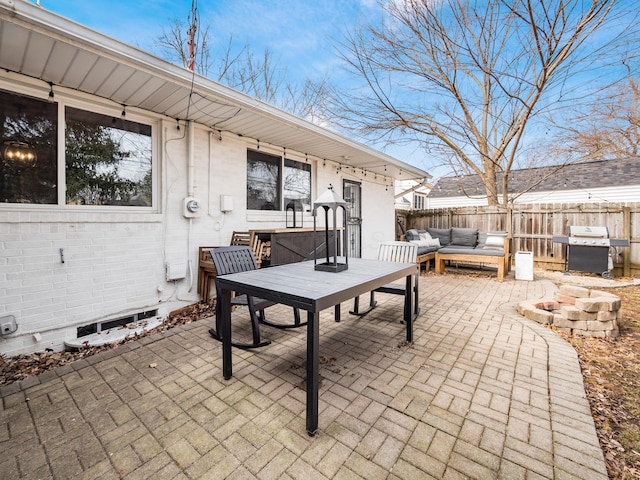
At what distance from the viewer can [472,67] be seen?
21.1 feet

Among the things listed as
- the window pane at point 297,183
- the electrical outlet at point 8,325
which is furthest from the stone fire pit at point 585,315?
the electrical outlet at point 8,325

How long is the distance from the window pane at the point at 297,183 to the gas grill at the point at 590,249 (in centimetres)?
538

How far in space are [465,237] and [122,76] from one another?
7027 millimetres

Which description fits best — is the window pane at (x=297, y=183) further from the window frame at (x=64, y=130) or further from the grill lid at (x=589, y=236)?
the grill lid at (x=589, y=236)

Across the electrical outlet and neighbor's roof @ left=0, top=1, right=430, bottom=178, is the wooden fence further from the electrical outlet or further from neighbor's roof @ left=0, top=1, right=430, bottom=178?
the electrical outlet

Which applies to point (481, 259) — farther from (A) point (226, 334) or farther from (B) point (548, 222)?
(A) point (226, 334)

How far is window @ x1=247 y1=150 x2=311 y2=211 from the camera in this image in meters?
4.97

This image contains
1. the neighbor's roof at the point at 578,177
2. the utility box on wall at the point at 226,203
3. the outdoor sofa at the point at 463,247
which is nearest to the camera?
the utility box on wall at the point at 226,203

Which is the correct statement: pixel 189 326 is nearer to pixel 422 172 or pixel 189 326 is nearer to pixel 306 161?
pixel 306 161

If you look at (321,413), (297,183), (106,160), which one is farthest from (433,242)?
(106,160)

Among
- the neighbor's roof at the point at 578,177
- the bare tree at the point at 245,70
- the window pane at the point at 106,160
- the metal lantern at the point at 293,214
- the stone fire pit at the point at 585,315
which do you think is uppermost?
the bare tree at the point at 245,70

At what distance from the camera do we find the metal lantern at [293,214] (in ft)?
17.9

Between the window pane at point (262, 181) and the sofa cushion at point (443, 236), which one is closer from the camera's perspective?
the window pane at point (262, 181)

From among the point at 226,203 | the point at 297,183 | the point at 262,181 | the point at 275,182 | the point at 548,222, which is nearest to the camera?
the point at 226,203
